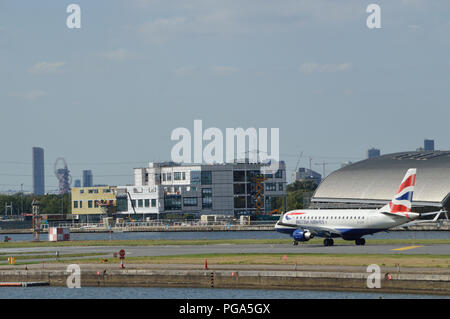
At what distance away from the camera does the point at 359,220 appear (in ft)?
318

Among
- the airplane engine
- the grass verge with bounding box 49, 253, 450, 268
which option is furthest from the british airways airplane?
the grass verge with bounding box 49, 253, 450, 268

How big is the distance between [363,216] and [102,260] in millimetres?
32371

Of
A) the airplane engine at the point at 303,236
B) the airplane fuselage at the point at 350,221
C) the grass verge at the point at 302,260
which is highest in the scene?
the airplane fuselage at the point at 350,221

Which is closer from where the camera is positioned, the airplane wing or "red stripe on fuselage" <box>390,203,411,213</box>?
"red stripe on fuselage" <box>390,203,411,213</box>

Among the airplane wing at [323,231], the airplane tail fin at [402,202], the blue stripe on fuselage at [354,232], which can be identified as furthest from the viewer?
the airplane wing at [323,231]

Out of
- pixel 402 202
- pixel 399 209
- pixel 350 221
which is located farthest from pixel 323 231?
pixel 402 202

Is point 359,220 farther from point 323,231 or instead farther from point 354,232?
point 323,231

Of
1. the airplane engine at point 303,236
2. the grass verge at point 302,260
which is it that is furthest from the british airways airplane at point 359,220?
the grass verge at point 302,260

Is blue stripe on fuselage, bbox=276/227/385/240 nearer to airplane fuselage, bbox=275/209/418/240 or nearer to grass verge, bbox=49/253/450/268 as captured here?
airplane fuselage, bbox=275/209/418/240

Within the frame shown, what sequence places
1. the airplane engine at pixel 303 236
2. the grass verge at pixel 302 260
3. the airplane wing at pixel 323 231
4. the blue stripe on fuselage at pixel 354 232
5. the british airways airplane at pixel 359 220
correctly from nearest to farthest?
the grass verge at pixel 302 260 < the british airways airplane at pixel 359 220 < the blue stripe on fuselage at pixel 354 232 < the airplane wing at pixel 323 231 < the airplane engine at pixel 303 236

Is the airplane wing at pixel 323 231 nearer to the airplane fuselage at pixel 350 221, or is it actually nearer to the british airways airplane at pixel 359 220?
the british airways airplane at pixel 359 220

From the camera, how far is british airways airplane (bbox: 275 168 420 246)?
95312 mm

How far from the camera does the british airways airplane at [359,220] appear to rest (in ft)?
313

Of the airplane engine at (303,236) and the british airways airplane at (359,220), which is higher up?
the british airways airplane at (359,220)
